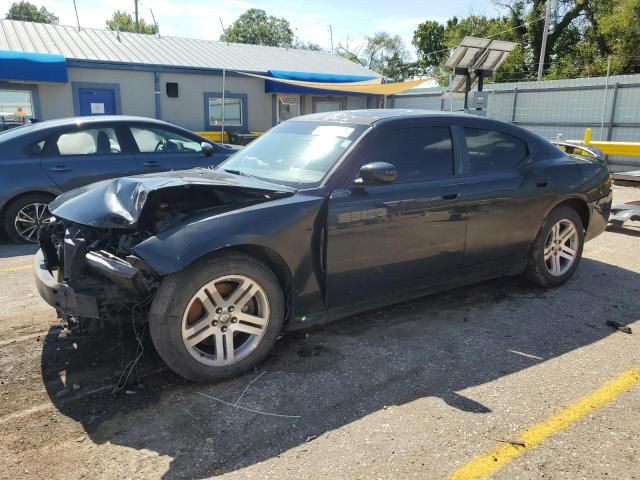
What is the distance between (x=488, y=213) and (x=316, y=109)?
17424 mm

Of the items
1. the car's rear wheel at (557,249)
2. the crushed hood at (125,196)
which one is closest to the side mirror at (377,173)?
the crushed hood at (125,196)

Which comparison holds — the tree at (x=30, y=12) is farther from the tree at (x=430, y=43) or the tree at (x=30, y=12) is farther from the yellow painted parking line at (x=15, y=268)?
the yellow painted parking line at (x=15, y=268)

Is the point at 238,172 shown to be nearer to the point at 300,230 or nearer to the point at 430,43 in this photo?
the point at 300,230

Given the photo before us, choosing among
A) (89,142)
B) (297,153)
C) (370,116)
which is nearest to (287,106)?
(89,142)

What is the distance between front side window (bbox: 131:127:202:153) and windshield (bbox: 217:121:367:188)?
10.8 feet

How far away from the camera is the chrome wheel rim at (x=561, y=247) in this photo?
16.5ft

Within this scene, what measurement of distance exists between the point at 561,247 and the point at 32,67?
46.5 ft

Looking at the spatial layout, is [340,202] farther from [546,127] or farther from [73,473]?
[546,127]

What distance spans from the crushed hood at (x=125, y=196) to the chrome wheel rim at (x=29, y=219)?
3.37 metres

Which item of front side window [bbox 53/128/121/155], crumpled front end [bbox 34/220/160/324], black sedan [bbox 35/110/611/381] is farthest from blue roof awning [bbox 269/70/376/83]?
crumpled front end [bbox 34/220/160/324]

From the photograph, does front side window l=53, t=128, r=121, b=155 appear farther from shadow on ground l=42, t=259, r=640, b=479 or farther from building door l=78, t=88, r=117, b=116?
building door l=78, t=88, r=117, b=116

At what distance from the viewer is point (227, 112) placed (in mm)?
18516

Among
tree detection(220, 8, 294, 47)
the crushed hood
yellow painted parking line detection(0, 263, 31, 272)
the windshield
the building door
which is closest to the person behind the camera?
the crushed hood

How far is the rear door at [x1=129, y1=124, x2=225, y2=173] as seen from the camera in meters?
7.27
